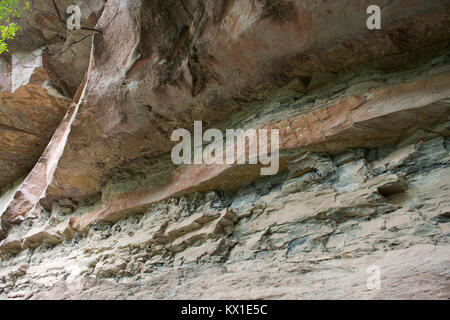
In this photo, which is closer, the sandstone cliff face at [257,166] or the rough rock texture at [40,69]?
the sandstone cliff face at [257,166]

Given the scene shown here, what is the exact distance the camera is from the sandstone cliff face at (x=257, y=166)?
10.3 feet

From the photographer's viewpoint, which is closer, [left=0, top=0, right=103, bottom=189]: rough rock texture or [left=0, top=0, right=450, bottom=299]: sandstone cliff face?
[left=0, top=0, right=450, bottom=299]: sandstone cliff face

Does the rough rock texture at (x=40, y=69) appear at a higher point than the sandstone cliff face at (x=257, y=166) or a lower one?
higher

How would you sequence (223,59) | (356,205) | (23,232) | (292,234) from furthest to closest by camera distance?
(23,232), (223,59), (292,234), (356,205)

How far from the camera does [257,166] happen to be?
4430 millimetres

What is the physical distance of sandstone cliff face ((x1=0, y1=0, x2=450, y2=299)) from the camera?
124 inches

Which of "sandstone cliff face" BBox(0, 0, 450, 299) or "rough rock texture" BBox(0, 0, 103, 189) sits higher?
"rough rock texture" BBox(0, 0, 103, 189)

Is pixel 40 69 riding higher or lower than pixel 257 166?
higher

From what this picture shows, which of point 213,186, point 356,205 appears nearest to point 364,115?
point 356,205

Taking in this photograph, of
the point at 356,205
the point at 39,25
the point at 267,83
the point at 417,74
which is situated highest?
the point at 39,25

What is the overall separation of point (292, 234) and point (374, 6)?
2.73m

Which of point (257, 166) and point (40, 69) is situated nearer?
point (257, 166)

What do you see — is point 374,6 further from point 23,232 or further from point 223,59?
Result: point 23,232
